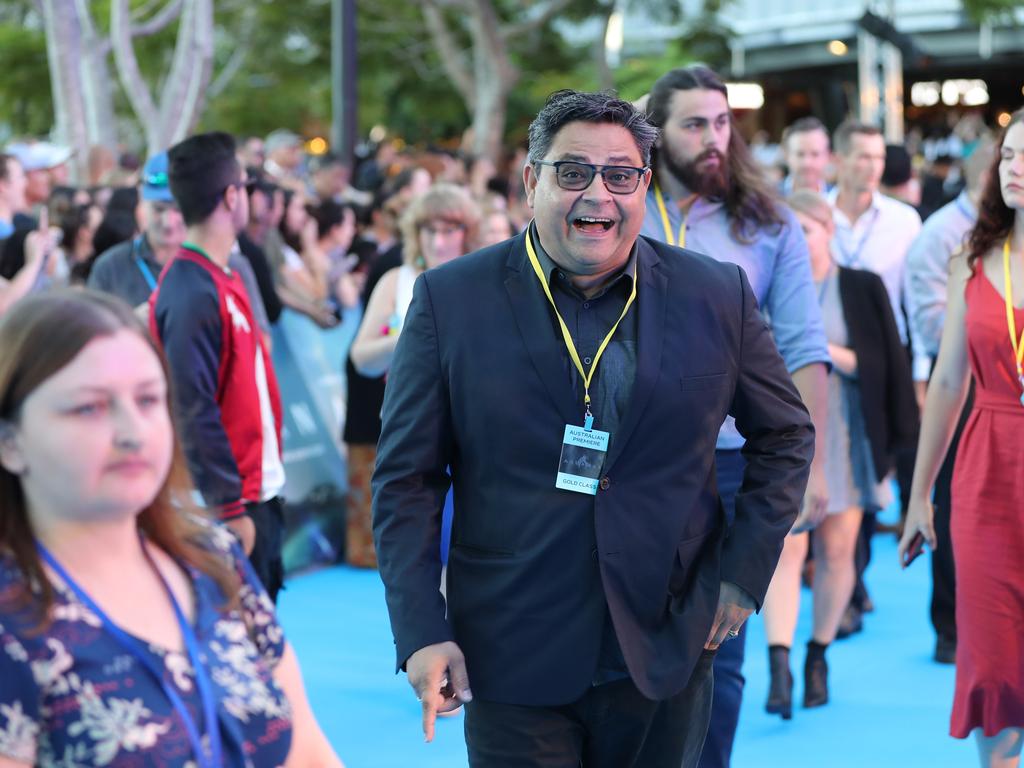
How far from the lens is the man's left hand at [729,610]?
3.32 m

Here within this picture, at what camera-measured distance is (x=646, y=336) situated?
10.6ft

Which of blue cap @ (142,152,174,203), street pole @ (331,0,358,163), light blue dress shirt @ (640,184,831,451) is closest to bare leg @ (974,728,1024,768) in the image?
light blue dress shirt @ (640,184,831,451)

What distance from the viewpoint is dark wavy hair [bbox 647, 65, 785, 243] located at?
4.73 meters

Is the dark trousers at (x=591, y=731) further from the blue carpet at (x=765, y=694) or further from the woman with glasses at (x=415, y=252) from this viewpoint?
the woman with glasses at (x=415, y=252)

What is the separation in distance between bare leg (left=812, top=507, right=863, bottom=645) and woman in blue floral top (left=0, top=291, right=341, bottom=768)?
4.49 metres

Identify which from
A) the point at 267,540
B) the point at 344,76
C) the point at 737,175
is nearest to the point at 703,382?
the point at 737,175

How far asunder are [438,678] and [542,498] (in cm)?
43

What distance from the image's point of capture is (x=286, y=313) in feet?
29.8

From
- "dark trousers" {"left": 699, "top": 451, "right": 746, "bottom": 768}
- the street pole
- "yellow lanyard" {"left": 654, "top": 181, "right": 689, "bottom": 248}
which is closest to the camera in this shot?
"dark trousers" {"left": 699, "top": 451, "right": 746, "bottom": 768}

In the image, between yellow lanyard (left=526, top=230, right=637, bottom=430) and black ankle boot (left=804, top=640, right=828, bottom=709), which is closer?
yellow lanyard (left=526, top=230, right=637, bottom=430)

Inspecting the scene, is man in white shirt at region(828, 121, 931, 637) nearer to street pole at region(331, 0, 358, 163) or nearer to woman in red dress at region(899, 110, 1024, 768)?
woman in red dress at region(899, 110, 1024, 768)

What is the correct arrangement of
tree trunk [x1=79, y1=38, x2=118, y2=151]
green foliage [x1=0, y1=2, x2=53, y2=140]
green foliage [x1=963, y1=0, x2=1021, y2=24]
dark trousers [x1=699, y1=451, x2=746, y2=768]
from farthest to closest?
green foliage [x1=0, y1=2, x2=53, y2=140], green foliage [x1=963, y1=0, x2=1021, y2=24], tree trunk [x1=79, y1=38, x2=118, y2=151], dark trousers [x1=699, y1=451, x2=746, y2=768]

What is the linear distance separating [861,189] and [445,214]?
2643mm

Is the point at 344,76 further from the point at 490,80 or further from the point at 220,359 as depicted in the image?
the point at 220,359
